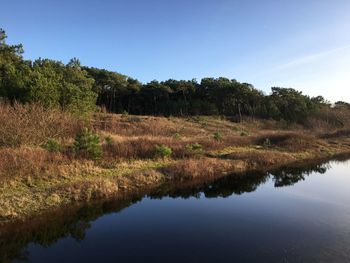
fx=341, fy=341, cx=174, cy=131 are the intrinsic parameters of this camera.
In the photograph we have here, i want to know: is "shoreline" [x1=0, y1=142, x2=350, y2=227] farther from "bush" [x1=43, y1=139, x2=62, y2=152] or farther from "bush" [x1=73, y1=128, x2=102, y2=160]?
"bush" [x1=43, y1=139, x2=62, y2=152]

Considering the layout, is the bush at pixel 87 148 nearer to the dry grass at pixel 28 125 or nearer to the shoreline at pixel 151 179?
the shoreline at pixel 151 179

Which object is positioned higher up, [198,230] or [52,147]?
[52,147]

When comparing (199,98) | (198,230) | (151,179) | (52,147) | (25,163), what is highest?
(199,98)

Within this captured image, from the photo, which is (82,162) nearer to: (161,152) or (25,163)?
(25,163)

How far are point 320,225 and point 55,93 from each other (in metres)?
23.9

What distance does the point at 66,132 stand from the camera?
2542 cm

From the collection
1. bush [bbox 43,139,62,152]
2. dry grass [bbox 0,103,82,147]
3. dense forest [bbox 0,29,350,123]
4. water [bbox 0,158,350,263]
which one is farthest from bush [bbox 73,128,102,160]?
dense forest [bbox 0,29,350,123]

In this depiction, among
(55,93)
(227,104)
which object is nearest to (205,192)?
(55,93)

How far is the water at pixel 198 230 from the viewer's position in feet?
33.0

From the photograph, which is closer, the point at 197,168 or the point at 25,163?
the point at 25,163

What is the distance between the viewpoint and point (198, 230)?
40.7 ft

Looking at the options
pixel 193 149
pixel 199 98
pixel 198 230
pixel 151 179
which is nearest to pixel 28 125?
pixel 151 179

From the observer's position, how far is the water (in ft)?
33.0

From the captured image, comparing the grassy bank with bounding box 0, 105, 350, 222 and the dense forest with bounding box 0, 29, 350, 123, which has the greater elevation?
the dense forest with bounding box 0, 29, 350, 123
